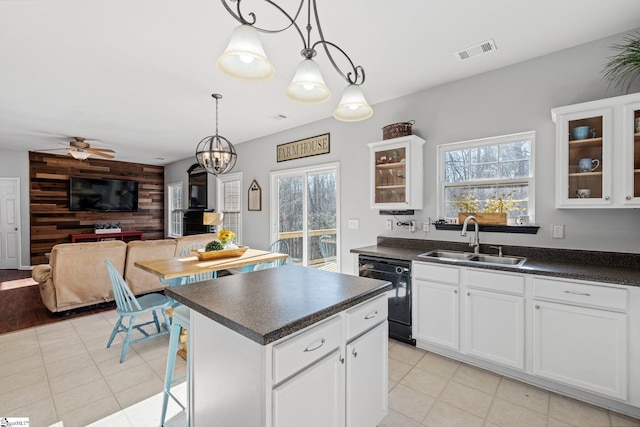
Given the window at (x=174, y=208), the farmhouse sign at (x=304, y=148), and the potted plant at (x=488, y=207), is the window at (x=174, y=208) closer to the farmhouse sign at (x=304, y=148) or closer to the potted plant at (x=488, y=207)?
the farmhouse sign at (x=304, y=148)

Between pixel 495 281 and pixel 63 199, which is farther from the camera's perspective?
pixel 63 199

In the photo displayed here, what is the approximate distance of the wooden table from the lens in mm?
2718

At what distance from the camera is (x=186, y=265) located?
3.01m

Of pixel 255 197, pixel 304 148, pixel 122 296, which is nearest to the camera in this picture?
pixel 122 296

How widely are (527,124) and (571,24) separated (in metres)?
0.80

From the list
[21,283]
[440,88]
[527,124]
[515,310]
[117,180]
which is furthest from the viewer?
[117,180]

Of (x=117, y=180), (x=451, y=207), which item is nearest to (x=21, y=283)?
(x=117, y=180)

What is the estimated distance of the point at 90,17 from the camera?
212cm

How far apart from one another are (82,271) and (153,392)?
7.83 ft

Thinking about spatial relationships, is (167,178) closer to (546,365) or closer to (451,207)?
(451,207)

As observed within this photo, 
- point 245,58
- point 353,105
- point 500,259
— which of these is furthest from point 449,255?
point 245,58

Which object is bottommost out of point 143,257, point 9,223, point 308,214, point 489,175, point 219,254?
point 143,257

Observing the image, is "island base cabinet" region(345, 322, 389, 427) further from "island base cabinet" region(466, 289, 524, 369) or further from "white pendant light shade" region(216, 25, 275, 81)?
"white pendant light shade" region(216, 25, 275, 81)

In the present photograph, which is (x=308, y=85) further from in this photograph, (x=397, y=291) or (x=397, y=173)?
(x=397, y=291)
